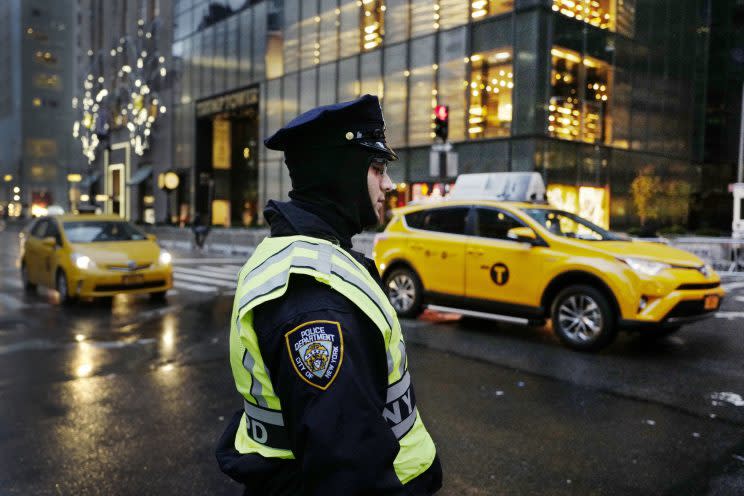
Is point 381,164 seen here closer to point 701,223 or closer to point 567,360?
point 567,360

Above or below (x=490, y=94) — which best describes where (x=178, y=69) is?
above

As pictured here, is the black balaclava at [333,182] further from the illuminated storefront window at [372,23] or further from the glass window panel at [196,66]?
the glass window panel at [196,66]

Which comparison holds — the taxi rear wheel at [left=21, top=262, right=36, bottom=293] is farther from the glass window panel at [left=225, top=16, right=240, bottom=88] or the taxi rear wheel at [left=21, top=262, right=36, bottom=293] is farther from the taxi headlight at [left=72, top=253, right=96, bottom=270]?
the glass window panel at [left=225, top=16, right=240, bottom=88]

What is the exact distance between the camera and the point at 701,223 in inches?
1246

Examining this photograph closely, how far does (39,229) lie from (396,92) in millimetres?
16772

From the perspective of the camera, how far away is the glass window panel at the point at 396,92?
26.1 meters

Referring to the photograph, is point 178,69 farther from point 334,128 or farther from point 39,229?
point 334,128

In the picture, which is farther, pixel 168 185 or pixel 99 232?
pixel 168 185

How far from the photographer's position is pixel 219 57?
126 ft

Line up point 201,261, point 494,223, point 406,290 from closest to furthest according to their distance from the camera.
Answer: point 494,223 < point 406,290 < point 201,261

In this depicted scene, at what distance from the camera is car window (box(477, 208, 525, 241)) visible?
8.59 metres

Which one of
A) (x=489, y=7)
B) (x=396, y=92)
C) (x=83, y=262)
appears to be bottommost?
(x=83, y=262)

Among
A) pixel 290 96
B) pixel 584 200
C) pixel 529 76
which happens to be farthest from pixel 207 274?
pixel 290 96

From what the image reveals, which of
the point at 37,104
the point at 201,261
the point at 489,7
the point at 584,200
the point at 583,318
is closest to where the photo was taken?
the point at 583,318
